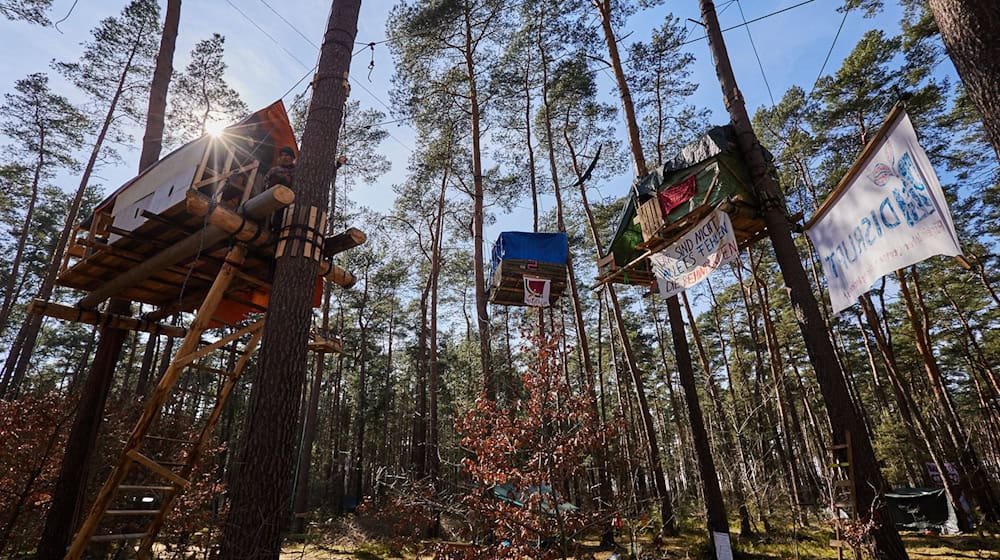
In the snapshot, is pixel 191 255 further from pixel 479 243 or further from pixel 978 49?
pixel 978 49

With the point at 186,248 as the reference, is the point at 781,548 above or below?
below

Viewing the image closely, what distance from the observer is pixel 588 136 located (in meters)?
15.8

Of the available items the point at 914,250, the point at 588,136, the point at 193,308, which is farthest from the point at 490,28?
the point at 914,250

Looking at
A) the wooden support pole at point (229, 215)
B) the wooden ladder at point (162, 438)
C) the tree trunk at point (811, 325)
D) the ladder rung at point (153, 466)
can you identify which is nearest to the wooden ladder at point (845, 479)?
the tree trunk at point (811, 325)

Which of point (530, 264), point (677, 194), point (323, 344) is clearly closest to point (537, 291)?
point (530, 264)

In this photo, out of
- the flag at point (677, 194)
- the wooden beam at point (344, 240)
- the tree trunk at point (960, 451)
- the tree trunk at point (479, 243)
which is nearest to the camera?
the wooden beam at point (344, 240)

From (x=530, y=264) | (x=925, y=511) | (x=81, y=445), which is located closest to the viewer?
(x=81, y=445)

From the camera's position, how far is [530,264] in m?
9.00

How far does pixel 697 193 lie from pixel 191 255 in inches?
→ 239

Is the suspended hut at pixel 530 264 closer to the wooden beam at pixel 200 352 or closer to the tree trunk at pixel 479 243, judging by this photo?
the tree trunk at pixel 479 243

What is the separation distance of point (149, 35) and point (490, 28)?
10.8 metres

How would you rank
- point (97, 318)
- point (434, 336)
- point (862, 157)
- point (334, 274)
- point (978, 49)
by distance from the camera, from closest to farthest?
point (978, 49)
point (862, 157)
point (334, 274)
point (97, 318)
point (434, 336)

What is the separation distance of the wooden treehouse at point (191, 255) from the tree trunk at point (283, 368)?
0.26 meters

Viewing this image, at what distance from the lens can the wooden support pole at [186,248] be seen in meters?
4.03
